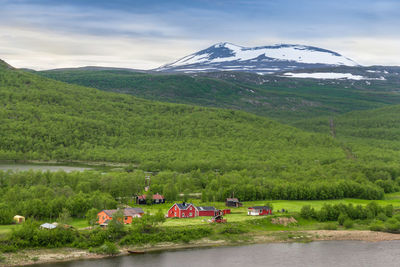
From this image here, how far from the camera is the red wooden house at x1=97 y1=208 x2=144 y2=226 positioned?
60.1 meters

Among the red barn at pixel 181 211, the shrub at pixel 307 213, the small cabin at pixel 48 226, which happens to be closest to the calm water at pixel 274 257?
the small cabin at pixel 48 226

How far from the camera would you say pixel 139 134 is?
155375 millimetres

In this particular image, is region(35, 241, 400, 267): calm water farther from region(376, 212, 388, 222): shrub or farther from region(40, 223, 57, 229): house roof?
region(376, 212, 388, 222): shrub

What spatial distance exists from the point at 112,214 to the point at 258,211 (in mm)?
18167

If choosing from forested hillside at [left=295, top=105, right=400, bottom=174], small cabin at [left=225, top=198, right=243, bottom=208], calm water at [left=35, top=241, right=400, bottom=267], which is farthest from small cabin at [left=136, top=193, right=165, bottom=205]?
forested hillside at [left=295, top=105, right=400, bottom=174]

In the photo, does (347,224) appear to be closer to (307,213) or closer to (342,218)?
(342,218)

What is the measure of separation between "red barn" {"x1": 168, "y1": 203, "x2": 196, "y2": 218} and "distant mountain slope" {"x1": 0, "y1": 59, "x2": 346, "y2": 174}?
32610mm

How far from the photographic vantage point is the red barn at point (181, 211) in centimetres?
6775

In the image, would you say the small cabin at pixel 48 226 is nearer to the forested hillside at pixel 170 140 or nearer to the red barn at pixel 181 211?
the red barn at pixel 181 211

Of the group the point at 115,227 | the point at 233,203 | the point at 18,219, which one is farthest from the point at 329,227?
the point at 18,219

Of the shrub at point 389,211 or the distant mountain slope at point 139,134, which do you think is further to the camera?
the distant mountain slope at point 139,134

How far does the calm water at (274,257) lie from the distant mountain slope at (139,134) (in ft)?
119

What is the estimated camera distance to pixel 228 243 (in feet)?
200

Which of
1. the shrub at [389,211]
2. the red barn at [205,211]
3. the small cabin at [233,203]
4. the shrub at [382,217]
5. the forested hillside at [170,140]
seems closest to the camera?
the red barn at [205,211]
